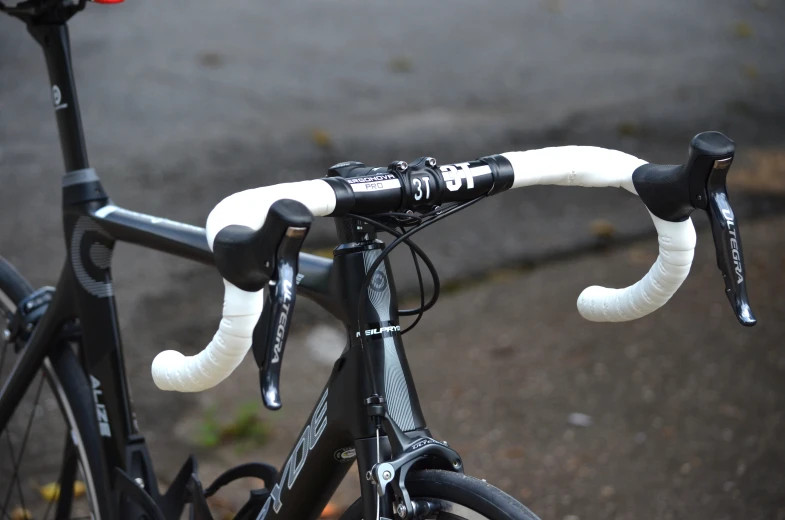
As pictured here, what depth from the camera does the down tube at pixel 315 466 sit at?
5.11 ft

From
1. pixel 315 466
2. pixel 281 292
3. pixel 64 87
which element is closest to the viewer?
pixel 281 292

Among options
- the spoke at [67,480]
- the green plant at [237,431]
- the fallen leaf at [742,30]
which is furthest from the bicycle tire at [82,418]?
the fallen leaf at [742,30]

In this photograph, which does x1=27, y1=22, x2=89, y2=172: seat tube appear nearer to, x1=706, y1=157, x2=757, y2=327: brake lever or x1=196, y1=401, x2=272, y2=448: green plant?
x1=706, y1=157, x2=757, y2=327: brake lever

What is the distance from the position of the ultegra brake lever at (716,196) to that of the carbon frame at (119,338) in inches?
18.4

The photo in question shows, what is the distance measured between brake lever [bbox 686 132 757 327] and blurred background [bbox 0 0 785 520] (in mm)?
1929

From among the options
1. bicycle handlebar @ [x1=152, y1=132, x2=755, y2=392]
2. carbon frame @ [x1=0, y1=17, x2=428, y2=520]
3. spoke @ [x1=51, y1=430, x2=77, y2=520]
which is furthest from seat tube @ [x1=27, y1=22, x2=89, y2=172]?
bicycle handlebar @ [x1=152, y1=132, x2=755, y2=392]

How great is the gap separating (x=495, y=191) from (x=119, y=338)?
109 cm

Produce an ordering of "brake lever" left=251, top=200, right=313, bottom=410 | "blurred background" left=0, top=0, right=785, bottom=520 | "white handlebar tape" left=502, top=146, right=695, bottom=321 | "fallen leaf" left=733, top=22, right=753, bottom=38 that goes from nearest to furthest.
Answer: "brake lever" left=251, top=200, right=313, bottom=410 → "white handlebar tape" left=502, top=146, right=695, bottom=321 → "blurred background" left=0, top=0, right=785, bottom=520 → "fallen leaf" left=733, top=22, right=753, bottom=38

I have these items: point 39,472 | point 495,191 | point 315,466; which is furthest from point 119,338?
point 39,472

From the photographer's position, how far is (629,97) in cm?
688

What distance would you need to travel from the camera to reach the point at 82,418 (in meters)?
2.21

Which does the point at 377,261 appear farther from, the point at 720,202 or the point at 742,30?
the point at 742,30

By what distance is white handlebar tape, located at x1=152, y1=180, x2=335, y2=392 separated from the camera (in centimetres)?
122

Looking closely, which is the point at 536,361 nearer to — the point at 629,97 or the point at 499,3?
the point at 629,97
